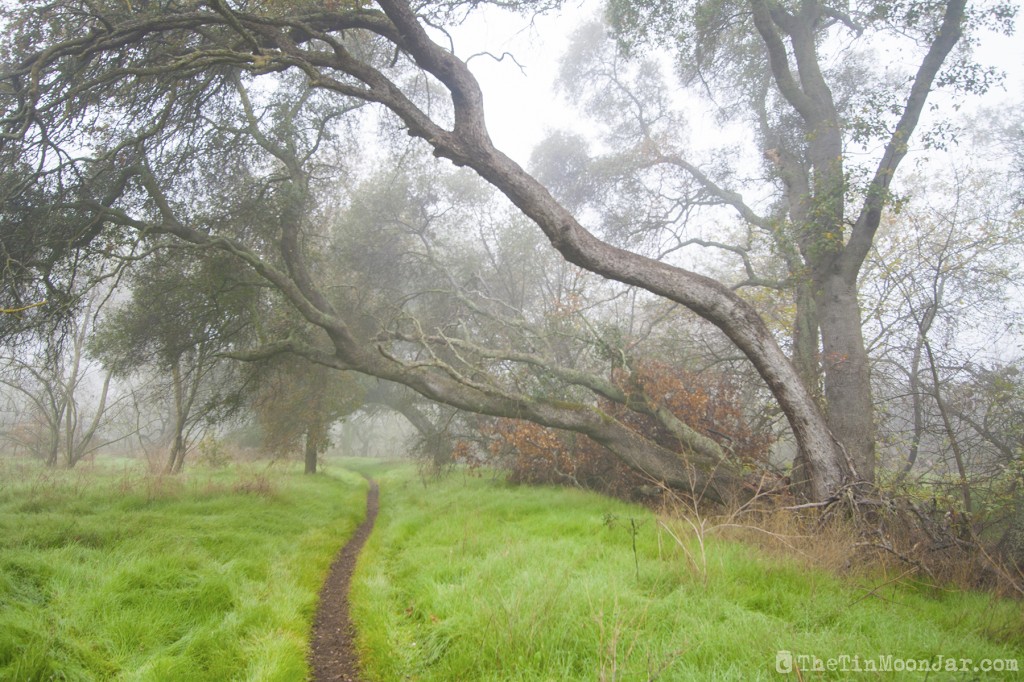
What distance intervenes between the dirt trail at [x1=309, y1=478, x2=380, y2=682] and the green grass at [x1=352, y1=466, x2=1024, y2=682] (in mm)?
169

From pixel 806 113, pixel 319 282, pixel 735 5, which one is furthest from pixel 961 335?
pixel 319 282

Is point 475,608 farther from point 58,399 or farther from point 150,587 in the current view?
point 58,399

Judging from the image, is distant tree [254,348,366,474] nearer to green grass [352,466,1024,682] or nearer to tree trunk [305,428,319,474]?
tree trunk [305,428,319,474]

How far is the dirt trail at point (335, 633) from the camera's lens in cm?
438

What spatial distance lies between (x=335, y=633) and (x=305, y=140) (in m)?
9.76

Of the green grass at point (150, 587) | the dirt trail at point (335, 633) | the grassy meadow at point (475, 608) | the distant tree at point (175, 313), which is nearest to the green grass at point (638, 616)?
the grassy meadow at point (475, 608)

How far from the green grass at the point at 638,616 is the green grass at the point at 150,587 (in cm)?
95

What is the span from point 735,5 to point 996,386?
8373 millimetres

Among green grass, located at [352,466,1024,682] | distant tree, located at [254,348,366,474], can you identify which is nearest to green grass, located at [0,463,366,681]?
green grass, located at [352,466,1024,682]

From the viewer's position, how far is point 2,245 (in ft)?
21.0

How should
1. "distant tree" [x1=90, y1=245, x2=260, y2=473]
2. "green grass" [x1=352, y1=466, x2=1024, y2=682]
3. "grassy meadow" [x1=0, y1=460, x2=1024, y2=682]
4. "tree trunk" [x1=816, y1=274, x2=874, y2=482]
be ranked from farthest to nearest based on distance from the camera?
"distant tree" [x1=90, y1=245, x2=260, y2=473] < "tree trunk" [x1=816, y1=274, x2=874, y2=482] < "grassy meadow" [x1=0, y1=460, x2=1024, y2=682] < "green grass" [x1=352, y1=466, x2=1024, y2=682]

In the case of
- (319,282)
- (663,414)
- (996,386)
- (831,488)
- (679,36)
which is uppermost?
(679,36)

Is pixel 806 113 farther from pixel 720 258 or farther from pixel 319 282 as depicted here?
pixel 319 282

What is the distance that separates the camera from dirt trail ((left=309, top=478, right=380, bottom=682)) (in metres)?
4.38
